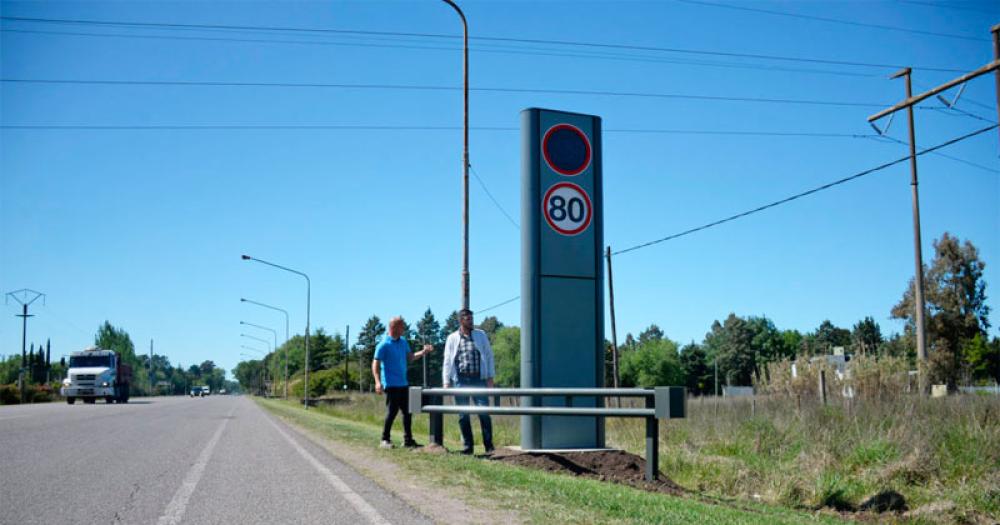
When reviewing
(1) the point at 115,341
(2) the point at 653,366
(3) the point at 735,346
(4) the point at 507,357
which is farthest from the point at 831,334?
(1) the point at 115,341

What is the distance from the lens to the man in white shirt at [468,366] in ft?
33.8

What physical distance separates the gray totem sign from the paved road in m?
2.67

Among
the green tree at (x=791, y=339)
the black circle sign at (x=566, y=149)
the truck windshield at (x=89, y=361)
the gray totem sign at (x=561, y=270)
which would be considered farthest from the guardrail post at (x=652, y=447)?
the green tree at (x=791, y=339)

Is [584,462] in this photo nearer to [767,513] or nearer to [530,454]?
[530,454]

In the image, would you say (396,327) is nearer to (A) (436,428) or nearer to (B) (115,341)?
(A) (436,428)

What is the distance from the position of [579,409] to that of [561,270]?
2189mm

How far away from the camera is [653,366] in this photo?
11756 centimetres

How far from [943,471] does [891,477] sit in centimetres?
70

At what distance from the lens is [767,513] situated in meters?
7.00

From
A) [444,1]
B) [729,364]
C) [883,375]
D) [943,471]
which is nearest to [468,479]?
[943,471]

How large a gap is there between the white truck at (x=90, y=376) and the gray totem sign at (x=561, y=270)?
40.4 m

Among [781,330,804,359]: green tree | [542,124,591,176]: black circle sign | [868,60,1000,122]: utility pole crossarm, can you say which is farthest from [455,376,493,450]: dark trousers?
[781,330,804,359]: green tree

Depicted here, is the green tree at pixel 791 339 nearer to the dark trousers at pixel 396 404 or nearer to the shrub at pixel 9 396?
the shrub at pixel 9 396

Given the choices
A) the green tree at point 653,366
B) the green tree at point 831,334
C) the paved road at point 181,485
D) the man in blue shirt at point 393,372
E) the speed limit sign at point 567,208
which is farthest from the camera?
the green tree at point 831,334
